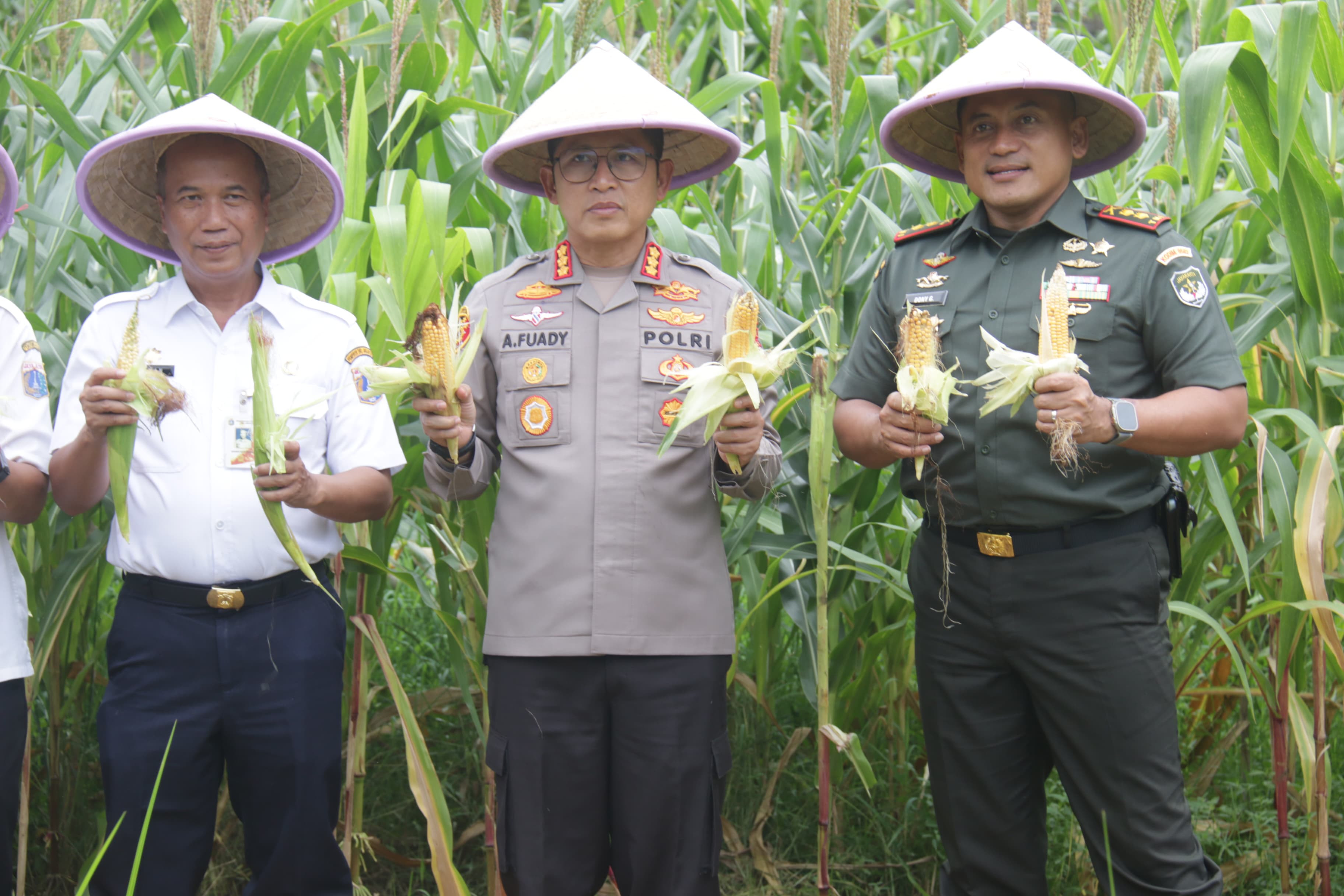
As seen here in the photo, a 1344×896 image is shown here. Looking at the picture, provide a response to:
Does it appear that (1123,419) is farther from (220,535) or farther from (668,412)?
(220,535)

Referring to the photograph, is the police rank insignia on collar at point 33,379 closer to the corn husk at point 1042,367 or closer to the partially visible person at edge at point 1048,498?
the partially visible person at edge at point 1048,498

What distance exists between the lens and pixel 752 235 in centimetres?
354

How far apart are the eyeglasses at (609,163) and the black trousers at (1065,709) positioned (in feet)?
3.63

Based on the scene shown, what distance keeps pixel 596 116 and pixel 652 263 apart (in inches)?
14.0

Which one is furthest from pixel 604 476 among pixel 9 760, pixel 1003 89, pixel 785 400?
pixel 9 760

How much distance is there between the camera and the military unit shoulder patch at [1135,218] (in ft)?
8.18

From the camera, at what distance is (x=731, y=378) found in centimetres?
228

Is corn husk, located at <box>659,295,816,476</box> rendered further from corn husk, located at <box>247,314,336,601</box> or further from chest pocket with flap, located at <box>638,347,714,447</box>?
corn husk, located at <box>247,314,336,601</box>

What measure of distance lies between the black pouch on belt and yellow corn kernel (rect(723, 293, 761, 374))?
3.24 ft

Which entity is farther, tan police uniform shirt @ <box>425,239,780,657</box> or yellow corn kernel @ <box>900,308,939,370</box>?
tan police uniform shirt @ <box>425,239,780,657</box>

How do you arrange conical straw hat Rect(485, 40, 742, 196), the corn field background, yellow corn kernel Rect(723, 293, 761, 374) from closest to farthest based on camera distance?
yellow corn kernel Rect(723, 293, 761, 374) < conical straw hat Rect(485, 40, 742, 196) < the corn field background

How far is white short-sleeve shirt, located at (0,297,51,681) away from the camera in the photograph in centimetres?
240

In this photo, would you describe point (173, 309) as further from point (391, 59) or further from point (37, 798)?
point (37, 798)

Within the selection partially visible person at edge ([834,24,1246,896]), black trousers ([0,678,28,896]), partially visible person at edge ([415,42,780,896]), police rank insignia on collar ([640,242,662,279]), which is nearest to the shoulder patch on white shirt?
partially visible person at edge ([415,42,780,896])
